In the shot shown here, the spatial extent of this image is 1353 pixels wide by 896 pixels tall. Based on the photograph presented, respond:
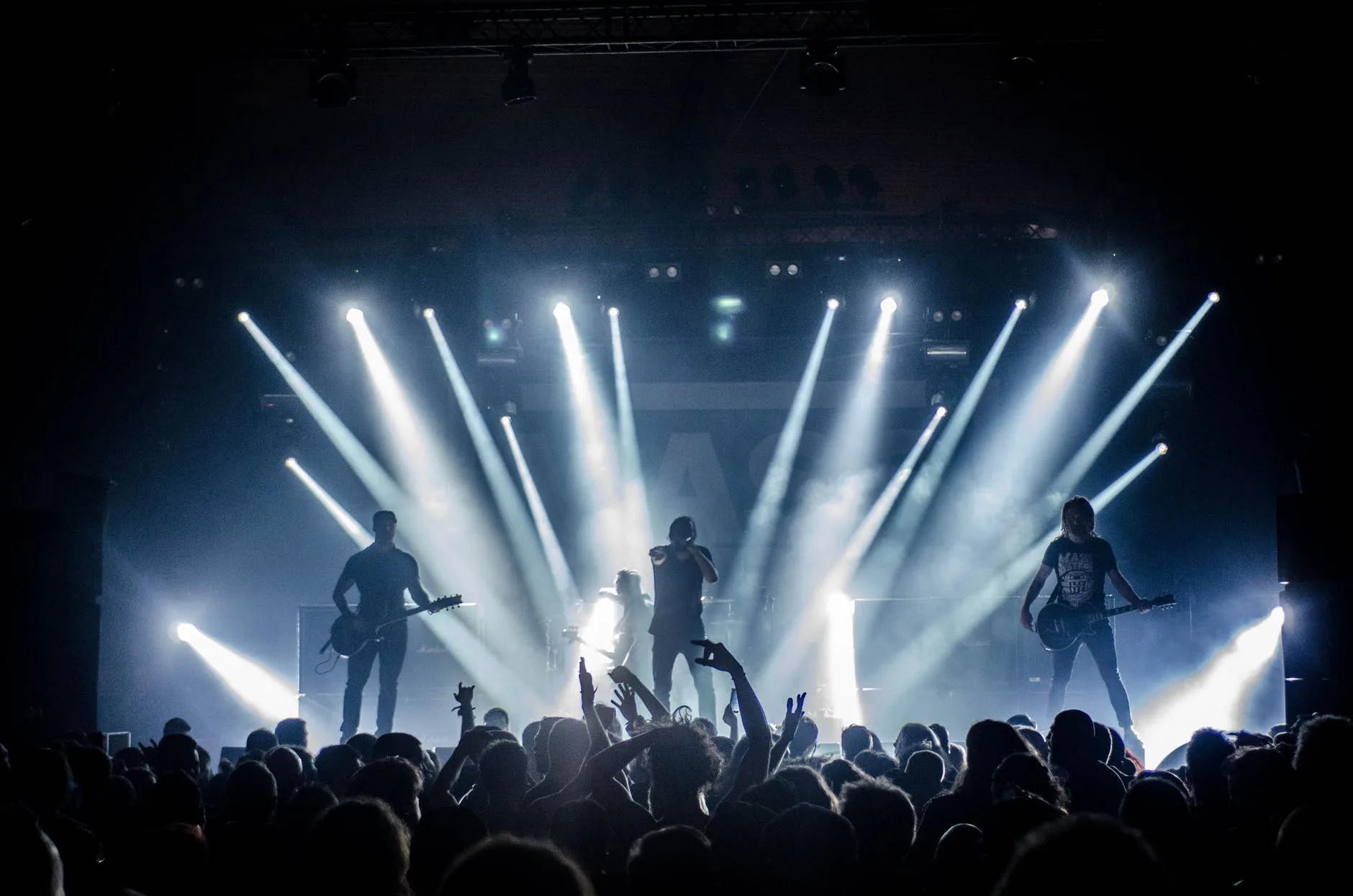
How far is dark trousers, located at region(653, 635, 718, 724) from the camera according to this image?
8.59m

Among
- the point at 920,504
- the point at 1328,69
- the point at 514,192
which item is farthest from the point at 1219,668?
the point at 514,192

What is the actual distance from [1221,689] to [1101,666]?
437cm

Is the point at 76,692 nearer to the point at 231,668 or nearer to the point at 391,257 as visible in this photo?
the point at 231,668

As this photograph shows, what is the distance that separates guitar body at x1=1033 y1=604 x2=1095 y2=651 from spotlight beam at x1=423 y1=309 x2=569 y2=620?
749 cm

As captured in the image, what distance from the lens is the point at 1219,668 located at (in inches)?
458

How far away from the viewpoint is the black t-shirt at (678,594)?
28.7ft

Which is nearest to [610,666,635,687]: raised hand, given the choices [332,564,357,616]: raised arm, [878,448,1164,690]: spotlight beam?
[332,564,357,616]: raised arm

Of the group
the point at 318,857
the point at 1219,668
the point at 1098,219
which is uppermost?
the point at 1098,219

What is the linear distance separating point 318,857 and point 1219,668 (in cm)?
1107

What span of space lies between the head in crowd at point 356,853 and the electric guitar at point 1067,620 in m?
6.18

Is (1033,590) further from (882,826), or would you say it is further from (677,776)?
(882,826)

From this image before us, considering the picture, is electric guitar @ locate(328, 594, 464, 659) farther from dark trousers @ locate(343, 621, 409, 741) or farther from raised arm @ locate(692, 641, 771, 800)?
raised arm @ locate(692, 641, 771, 800)

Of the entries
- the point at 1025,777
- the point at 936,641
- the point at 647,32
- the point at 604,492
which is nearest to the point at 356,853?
the point at 1025,777

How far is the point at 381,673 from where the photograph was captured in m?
8.65
